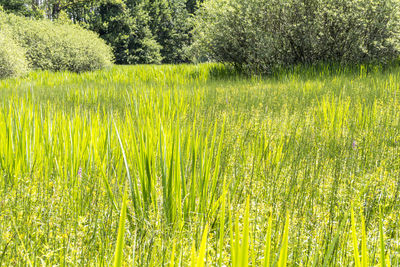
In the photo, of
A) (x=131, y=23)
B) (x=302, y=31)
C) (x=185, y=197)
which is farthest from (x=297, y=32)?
(x=131, y=23)

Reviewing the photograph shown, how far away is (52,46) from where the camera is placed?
514 inches

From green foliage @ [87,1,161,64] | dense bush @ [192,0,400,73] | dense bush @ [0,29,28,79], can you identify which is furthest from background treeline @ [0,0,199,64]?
dense bush @ [192,0,400,73]

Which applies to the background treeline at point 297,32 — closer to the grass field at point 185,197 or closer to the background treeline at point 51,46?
the grass field at point 185,197

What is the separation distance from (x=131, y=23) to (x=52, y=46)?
1588 centimetres

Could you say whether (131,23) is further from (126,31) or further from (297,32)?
(297,32)

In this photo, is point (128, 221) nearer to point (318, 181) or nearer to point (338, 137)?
point (318, 181)

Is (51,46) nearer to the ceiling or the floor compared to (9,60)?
nearer to the ceiling

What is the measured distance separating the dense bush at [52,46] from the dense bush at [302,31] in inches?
316

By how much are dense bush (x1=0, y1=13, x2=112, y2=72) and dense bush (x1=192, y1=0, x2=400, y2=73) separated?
802 centimetres

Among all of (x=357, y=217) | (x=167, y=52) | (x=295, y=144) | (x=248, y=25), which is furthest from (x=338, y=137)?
(x=167, y=52)

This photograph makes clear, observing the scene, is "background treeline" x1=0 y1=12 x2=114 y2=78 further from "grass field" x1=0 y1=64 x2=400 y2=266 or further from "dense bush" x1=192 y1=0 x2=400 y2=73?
"grass field" x1=0 y1=64 x2=400 y2=266

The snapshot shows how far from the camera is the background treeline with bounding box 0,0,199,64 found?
25.8 m

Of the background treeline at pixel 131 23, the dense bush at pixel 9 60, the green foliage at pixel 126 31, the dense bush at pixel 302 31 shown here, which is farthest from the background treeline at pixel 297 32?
the green foliage at pixel 126 31

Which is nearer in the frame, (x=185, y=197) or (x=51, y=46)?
(x=185, y=197)
